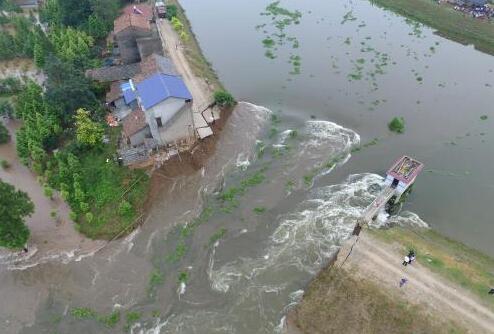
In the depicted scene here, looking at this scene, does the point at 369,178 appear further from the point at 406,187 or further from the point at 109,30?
the point at 109,30

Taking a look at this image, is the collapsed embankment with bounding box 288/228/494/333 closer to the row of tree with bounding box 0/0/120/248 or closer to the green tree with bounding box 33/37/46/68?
the row of tree with bounding box 0/0/120/248

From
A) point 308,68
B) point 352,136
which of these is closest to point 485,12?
point 308,68

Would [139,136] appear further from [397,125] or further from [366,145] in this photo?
[397,125]

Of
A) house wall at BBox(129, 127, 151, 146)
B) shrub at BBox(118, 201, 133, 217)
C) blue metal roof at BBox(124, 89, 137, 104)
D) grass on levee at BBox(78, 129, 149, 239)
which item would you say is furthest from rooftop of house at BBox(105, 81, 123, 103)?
shrub at BBox(118, 201, 133, 217)

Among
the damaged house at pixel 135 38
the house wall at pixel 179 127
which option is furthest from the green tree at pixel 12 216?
the damaged house at pixel 135 38

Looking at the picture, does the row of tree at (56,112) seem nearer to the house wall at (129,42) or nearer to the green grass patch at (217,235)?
the house wall at (129,42)

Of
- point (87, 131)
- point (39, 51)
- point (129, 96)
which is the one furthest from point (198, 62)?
point (87, 131)
